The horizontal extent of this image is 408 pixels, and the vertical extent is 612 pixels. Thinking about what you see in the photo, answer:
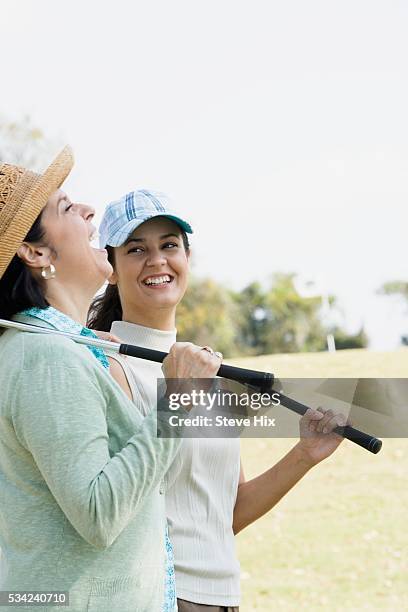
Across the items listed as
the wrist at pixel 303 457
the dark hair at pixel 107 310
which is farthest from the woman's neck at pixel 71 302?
the dark hair at pixel 107 310

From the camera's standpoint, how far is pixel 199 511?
2338 mm

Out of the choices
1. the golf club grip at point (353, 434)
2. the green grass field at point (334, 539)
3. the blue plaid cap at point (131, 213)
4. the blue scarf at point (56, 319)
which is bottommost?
the golf club grip at point (353, 434)

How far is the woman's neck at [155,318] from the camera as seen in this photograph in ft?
8.64

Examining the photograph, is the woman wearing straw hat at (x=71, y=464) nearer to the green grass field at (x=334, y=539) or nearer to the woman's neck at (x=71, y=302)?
the woman's neck at (x=71, y=302)

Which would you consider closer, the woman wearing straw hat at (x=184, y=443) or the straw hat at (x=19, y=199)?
the straw hat at (x=19, y=199)

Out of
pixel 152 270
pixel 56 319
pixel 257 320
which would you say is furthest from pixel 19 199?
pixel 257 320

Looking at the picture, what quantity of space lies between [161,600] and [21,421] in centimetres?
49

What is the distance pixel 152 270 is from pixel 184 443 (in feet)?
1.78

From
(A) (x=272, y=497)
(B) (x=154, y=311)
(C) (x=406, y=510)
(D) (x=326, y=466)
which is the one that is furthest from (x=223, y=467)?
(D) (x=326, y=466)

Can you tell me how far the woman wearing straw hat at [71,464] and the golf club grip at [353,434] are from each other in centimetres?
36

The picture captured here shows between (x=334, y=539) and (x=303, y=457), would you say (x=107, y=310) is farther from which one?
(x=334, y=539)

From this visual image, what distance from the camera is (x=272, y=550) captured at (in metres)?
7.58

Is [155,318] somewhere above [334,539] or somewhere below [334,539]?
below

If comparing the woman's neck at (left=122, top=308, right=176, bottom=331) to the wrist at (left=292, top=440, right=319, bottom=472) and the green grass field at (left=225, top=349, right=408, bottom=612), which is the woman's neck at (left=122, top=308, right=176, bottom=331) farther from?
the green grass field at (left=225, top=349, right=408, bottom=612)
